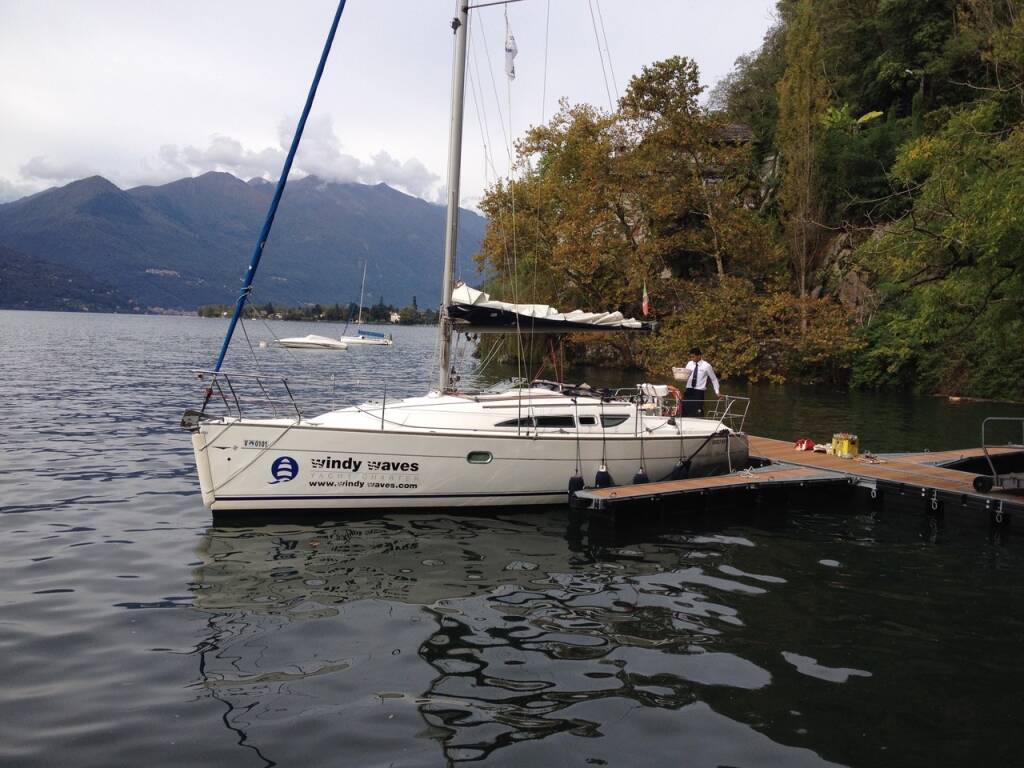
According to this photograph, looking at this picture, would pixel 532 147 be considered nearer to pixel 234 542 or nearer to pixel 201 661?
pixel 234 542

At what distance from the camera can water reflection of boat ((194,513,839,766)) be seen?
238 inches

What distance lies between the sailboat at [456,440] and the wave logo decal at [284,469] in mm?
17

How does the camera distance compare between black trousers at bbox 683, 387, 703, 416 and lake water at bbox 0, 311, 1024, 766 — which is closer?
lake water at bbox 0, 311, 1024, 766

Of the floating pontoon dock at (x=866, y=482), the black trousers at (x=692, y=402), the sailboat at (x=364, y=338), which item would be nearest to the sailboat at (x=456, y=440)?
the floating pontoon dock at (x=866, y=482)

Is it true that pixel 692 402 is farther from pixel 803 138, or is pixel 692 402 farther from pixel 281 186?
pixel 803 138

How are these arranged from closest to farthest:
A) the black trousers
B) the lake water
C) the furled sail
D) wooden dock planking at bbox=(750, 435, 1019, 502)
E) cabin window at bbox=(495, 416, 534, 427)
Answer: the lake water
cabin window at bbox=(495, 416, 534, 427)
wooden dock planking at bbox=(750, 435, 1019, 502)
the furled sail
the black trousers

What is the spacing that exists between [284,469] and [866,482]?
11212 millimetres

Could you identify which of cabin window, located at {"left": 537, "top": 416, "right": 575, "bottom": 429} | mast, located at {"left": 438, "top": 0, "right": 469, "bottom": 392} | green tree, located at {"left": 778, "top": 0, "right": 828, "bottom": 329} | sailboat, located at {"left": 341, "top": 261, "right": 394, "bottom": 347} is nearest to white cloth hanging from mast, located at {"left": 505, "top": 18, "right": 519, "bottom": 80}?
mast, located at {"left": 438, "top": 0, "right": 469, "bottom": 392}

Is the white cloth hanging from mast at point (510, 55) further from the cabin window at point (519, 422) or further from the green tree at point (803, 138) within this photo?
the green tree at point (803, 138)

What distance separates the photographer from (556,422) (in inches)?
550

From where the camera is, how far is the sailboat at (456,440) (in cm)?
1215

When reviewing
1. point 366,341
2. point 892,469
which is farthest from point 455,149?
point 366,341

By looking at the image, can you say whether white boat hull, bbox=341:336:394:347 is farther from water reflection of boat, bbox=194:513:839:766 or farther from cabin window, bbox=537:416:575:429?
water reflection of boat, bbox=194:513:839:766

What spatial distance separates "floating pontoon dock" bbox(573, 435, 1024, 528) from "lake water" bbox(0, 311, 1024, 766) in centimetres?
55
